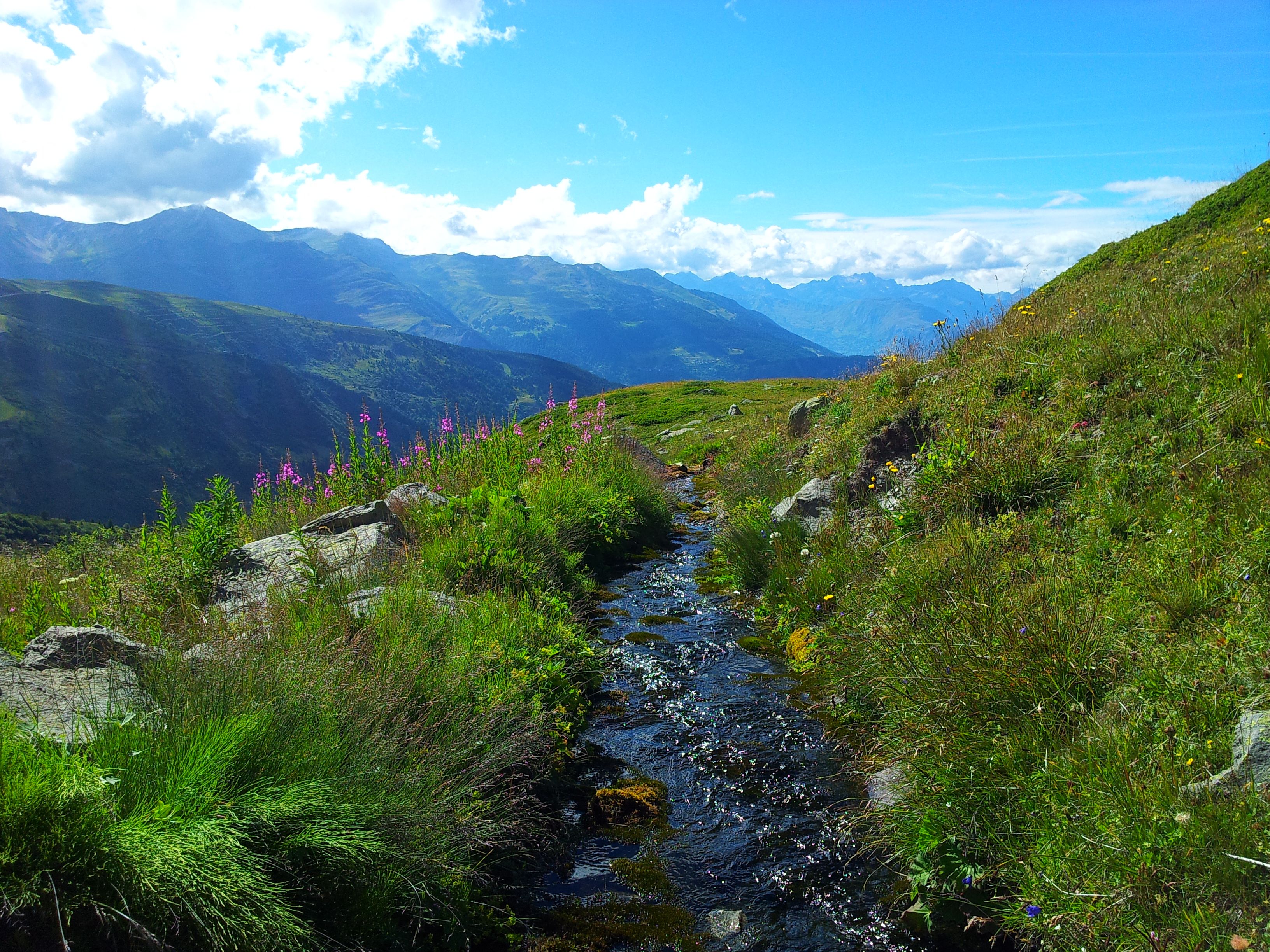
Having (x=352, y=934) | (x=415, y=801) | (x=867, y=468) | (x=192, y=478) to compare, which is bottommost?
(x=192, y=478)

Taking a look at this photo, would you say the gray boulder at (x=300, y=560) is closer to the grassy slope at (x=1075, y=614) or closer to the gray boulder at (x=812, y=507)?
the grassy slope at (x=1075, y=614)

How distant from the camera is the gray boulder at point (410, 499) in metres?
12.0

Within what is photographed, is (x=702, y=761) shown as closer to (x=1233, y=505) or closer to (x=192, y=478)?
(x=1233, y=505)

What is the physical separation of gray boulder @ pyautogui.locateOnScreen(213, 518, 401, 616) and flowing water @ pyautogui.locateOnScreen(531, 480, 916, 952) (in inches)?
138

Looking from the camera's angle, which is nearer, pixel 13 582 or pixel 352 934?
pixel 352 934

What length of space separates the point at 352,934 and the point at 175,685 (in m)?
1.83

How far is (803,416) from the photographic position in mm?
18172

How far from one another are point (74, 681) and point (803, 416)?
53.0 feet

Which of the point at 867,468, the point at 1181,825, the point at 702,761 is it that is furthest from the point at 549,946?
→ the point at 867,468

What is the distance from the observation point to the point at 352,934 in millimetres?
3828

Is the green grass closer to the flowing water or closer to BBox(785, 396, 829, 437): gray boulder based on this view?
the flowing water

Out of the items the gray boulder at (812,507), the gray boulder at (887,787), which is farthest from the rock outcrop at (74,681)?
the gray boulder at (812,507)

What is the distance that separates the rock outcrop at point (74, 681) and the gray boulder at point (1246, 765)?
573 centimetres

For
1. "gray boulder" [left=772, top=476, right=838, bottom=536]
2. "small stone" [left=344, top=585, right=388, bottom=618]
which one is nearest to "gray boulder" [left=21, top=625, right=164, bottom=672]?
"small stone" [left=344, top=585, right=388, bottom=618]
